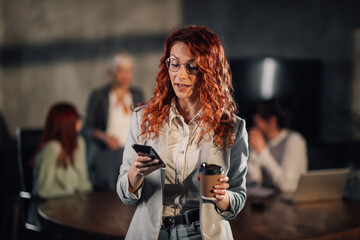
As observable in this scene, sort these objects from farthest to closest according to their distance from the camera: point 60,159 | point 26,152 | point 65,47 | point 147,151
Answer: point 65,47
point 26,152
point 60,159
point 147,151

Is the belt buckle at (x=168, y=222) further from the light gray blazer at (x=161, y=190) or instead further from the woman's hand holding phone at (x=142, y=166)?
the woman's hand holding phone at (x=142, y=166)

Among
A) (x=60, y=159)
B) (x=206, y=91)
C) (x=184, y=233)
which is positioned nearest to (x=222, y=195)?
(x=184, y=233)

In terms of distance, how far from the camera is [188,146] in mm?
1430

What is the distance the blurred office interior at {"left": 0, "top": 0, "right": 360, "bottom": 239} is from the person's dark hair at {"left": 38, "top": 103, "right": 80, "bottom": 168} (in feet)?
6.36

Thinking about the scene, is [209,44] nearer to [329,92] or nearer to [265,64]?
[265,64]

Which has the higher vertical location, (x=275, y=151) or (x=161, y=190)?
(x=161, y=190)

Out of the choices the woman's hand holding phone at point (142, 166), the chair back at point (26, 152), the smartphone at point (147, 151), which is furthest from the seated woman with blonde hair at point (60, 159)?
the smartphone at point (147, 151)

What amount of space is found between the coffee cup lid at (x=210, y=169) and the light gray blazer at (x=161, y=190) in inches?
2.8

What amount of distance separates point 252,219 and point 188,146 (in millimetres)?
976

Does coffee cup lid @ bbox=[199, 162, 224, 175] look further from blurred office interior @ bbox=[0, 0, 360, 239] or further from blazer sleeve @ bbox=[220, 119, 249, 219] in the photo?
blurred office interior @ bbox=[0, 0, 360, 239]

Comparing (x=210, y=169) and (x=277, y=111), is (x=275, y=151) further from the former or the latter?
(x=210, y=169)

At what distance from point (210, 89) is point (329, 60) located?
407cm

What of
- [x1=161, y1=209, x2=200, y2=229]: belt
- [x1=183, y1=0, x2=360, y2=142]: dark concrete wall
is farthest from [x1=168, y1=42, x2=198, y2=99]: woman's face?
[x1=183, y1=0, x2=360, y2=142]: dark concrete wall

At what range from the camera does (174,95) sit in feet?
4.91
